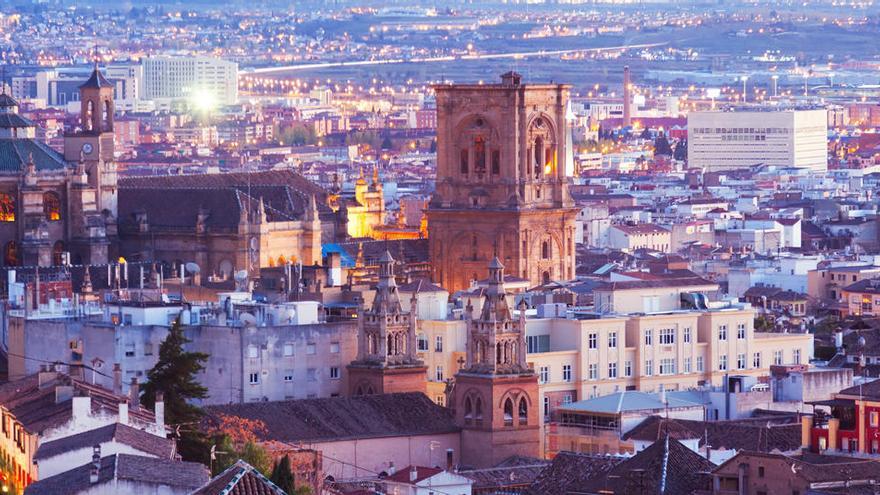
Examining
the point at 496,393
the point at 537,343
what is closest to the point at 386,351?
the point at 496,393

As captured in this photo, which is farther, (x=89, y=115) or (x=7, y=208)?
(x=89, y=115)

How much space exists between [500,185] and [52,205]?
44.4 ft

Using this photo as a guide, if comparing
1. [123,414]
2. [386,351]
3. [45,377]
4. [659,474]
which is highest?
[386,351]

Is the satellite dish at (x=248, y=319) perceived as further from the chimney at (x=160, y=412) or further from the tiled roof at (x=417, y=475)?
the chimney at (x=160, y=412)

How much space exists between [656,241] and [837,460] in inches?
3698

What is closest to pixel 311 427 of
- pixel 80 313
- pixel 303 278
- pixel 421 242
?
pixel 80 313

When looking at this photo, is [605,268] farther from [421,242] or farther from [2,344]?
[2,344]

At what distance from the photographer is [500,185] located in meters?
120

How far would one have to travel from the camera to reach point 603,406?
85.9 m

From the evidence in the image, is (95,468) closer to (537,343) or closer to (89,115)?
(537,343)

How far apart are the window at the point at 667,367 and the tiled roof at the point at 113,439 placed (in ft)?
89.0

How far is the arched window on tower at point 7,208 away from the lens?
11900 centimetres

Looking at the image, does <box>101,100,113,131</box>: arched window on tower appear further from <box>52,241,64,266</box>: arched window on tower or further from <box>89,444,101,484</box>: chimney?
<box>89,444,101,484</box>: chimney

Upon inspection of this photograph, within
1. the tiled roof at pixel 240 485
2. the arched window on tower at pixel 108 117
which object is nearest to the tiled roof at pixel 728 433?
the tiled roof at pixel 240 485
